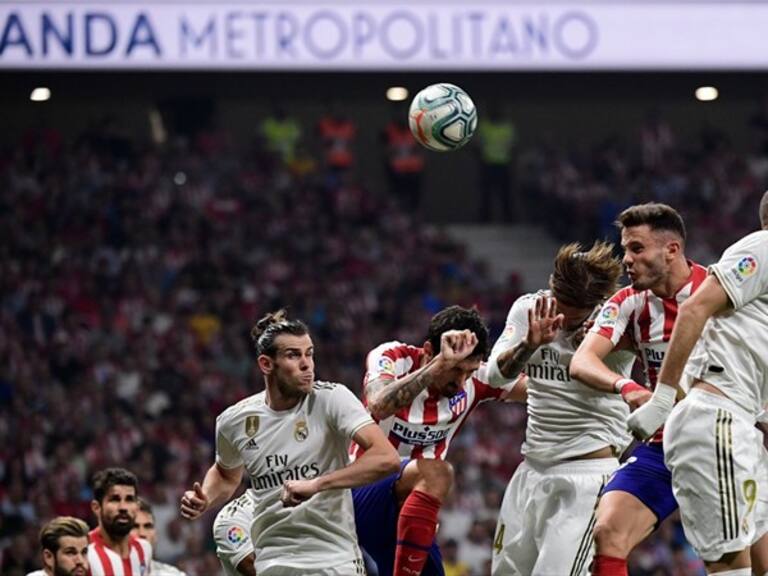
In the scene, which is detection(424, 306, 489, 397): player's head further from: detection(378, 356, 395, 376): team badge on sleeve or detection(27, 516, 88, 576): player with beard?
detection(27, 516, 88, 576): player with beard

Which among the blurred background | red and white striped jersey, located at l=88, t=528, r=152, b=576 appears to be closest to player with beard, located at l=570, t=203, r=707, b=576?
red and white striped jersey, located at l=88, t=528, r=152, b=576

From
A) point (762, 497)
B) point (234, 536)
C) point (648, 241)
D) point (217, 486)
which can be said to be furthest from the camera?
point (234, 536)

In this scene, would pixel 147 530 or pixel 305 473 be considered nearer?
pixel 305 473

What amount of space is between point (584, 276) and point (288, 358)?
1.59 meters

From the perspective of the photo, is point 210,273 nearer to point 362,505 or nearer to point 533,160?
point 533,160

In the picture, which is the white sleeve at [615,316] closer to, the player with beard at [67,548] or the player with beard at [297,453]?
the player with beard at [297,453]

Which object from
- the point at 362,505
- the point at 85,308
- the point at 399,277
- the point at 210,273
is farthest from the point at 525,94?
the point at 362,505

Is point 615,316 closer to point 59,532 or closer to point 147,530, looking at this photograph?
point 59,532

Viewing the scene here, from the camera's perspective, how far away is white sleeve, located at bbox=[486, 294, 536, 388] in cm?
768

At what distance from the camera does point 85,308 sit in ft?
62.5

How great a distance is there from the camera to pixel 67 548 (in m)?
8.63

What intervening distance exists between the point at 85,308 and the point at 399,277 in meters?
4.36

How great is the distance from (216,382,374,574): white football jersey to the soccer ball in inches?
99.1

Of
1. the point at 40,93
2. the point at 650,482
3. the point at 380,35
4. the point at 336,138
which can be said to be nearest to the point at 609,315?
the point at 650,482
